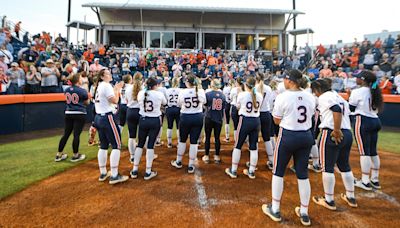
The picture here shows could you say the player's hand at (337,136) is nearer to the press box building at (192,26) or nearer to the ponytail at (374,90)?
the ponytail at (374,90)

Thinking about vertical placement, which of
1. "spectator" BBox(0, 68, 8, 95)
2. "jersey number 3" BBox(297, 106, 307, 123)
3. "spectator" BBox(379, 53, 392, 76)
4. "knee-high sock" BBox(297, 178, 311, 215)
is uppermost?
"spectator" BBox(379, 53, 392, 76)

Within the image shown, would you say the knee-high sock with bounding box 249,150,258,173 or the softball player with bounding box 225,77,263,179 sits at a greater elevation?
the softball player with bounding box 225,77,263,179

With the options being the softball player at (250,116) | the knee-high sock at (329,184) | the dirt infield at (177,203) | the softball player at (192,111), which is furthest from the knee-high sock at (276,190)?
the softball player at (192,111)

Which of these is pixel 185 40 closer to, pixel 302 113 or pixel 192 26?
pixel 192 26

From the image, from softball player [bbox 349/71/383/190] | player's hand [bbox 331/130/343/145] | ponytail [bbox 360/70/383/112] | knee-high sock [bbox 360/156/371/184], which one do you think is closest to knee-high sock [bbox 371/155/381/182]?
softball player [bbox 349/71/383/190]

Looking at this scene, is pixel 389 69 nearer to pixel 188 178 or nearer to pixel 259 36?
pixel 259 36

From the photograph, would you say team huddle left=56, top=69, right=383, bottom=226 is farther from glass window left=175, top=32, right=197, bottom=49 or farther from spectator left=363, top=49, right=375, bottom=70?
glass window left=175, top=32, right=197, bottom=49

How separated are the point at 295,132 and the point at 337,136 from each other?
831 millimetres

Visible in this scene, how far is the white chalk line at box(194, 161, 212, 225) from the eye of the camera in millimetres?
4082

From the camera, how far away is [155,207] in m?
4.43

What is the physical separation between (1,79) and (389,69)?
19893 millimetres

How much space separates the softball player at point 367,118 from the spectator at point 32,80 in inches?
481

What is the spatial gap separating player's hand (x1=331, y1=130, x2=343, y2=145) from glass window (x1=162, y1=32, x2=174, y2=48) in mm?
21935

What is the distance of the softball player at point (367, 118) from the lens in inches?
198
